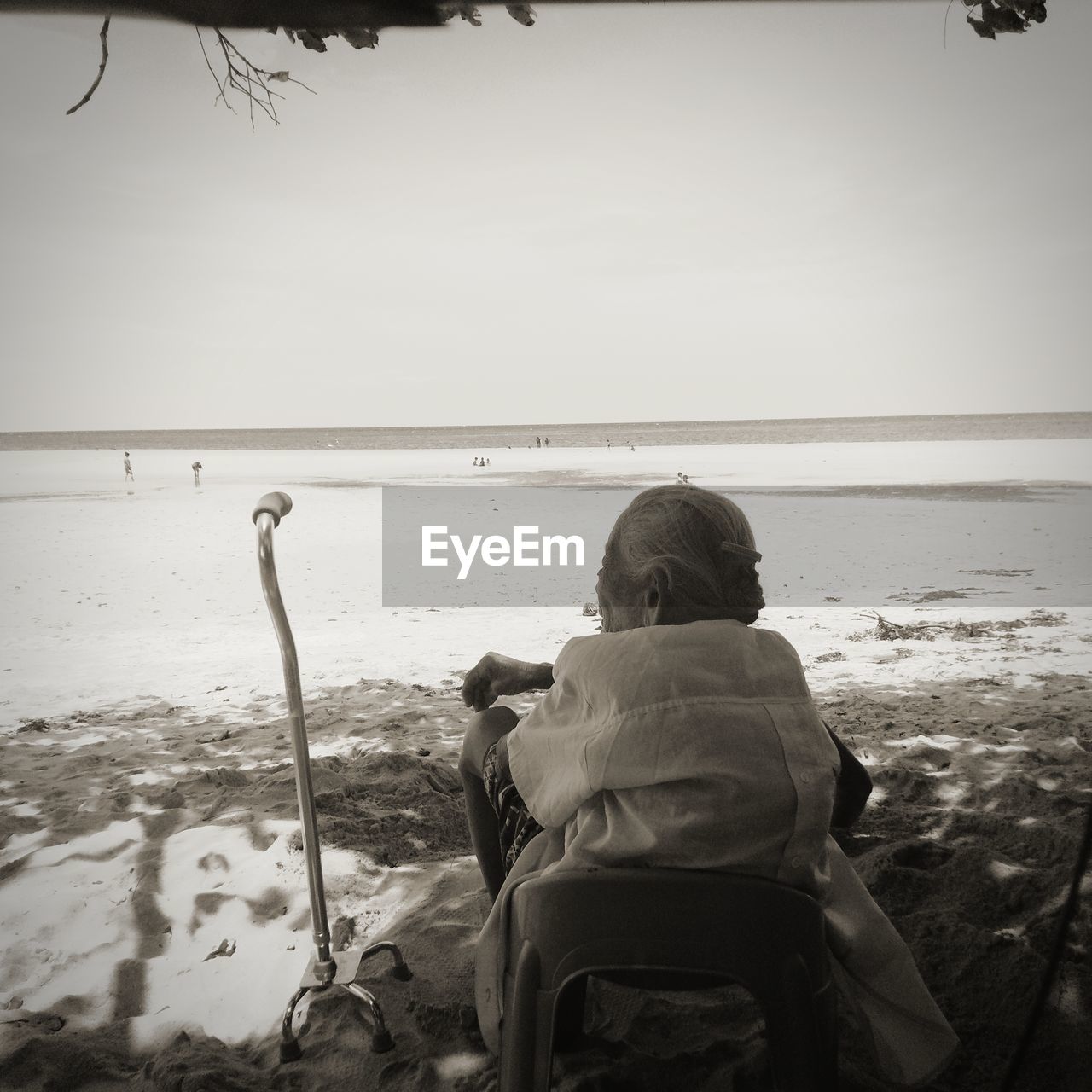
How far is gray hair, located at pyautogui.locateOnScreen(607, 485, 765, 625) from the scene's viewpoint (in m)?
1.51

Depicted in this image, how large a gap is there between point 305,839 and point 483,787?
418 mm

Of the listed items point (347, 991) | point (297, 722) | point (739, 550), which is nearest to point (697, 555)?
point (739, 550)

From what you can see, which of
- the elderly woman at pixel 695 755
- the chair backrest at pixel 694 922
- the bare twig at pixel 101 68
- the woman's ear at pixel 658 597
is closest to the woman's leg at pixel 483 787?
the elderly woman at pixel 695 755

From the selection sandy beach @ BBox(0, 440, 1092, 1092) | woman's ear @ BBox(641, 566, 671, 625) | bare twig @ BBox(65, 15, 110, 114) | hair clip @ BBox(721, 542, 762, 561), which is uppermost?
bare twig @ BBox(65, 15, 110, 114)

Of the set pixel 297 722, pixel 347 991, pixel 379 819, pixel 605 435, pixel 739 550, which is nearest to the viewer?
pixel 739 550

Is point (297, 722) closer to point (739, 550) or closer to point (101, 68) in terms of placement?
point (739, 550)

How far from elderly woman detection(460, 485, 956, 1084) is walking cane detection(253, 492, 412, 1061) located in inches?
17.1

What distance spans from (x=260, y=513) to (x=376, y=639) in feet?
15.7

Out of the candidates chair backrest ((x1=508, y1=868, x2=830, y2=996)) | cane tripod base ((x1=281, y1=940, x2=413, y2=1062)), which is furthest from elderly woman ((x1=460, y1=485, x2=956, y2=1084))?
cane tripod base ((x1=281, y1=940, x2=413, y2=1062))

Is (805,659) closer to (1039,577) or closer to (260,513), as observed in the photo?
(1039,577)

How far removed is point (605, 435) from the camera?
63812mm

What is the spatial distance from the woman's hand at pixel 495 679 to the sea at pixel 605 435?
36.7 metres

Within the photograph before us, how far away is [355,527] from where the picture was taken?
12.5 m

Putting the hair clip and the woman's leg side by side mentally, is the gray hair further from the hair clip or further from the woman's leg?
the woman's leg
